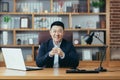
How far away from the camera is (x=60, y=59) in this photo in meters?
3.23

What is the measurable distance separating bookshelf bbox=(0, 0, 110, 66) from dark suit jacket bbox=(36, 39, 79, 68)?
7.57 feet

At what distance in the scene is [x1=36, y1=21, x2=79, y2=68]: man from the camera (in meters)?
3.15

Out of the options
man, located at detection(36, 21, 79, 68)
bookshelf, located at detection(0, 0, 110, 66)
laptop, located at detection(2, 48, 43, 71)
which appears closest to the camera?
laptop, located at detection(2, 48, 43, 71)

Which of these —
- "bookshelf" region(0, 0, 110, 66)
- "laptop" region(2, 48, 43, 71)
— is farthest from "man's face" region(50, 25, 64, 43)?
"bookshelf" region(0, 0, 110, 66)

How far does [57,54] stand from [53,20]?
109 inches

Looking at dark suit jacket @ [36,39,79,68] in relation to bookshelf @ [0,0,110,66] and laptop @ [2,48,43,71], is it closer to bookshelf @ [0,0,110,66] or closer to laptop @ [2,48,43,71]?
laptop @ [2,48,43,71]

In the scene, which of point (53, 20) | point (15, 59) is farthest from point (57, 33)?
point (53, 20)

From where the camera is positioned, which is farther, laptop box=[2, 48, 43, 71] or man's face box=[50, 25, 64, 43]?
man's face box=[50, 25, 64, 43]

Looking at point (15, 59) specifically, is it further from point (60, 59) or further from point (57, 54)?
point (60, 59)

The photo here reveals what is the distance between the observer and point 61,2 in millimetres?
5809

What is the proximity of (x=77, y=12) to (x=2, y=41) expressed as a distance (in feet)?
5.70

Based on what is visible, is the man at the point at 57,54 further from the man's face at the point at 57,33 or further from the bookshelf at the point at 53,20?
the bookshelf at the point at 53,20

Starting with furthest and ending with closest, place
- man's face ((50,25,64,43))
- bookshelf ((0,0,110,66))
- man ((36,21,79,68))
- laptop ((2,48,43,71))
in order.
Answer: bookshelf ((0,0,110,66)) → man's face ((50,25,64,43)) → man ((36,21,79,68)) → laptop ((2,48,43,71))

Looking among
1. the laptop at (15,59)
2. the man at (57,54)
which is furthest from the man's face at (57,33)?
the laptop at (15,59)
